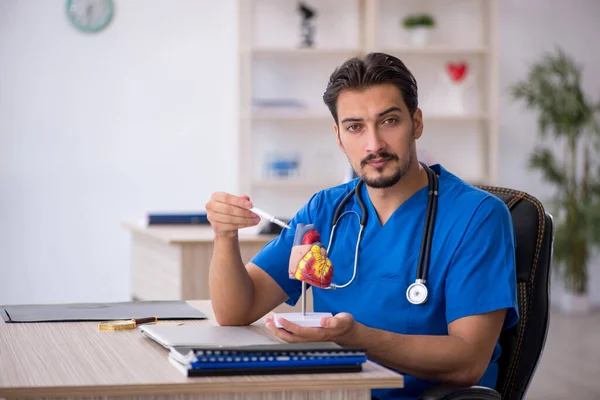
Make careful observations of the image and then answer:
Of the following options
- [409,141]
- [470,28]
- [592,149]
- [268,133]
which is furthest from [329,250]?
[592,149]

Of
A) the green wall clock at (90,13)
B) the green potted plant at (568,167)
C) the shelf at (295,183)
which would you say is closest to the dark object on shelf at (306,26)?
the shelf at (295,183)

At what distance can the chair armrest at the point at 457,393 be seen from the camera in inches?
58.1

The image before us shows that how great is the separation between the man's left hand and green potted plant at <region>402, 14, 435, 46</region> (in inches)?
164

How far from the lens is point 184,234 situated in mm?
3430

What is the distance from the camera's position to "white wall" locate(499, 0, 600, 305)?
5.89 m

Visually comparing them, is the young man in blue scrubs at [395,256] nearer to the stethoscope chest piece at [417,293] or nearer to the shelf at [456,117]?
the stethoscope chest piece at [417,293]

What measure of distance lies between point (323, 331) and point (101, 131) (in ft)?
13.9

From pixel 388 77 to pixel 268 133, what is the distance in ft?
12.4

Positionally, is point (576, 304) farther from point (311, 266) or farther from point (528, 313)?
point (311, 266)

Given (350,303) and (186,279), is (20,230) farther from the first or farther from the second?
(350,303)

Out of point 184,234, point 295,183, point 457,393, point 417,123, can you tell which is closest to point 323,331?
point 457,393

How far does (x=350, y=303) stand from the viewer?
1.82 m

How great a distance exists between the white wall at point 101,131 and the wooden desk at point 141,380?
13.3 feet

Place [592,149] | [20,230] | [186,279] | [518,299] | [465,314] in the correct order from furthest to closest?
[592,149] → [20,230] → [186,279] → [518,299] → [465,314]
